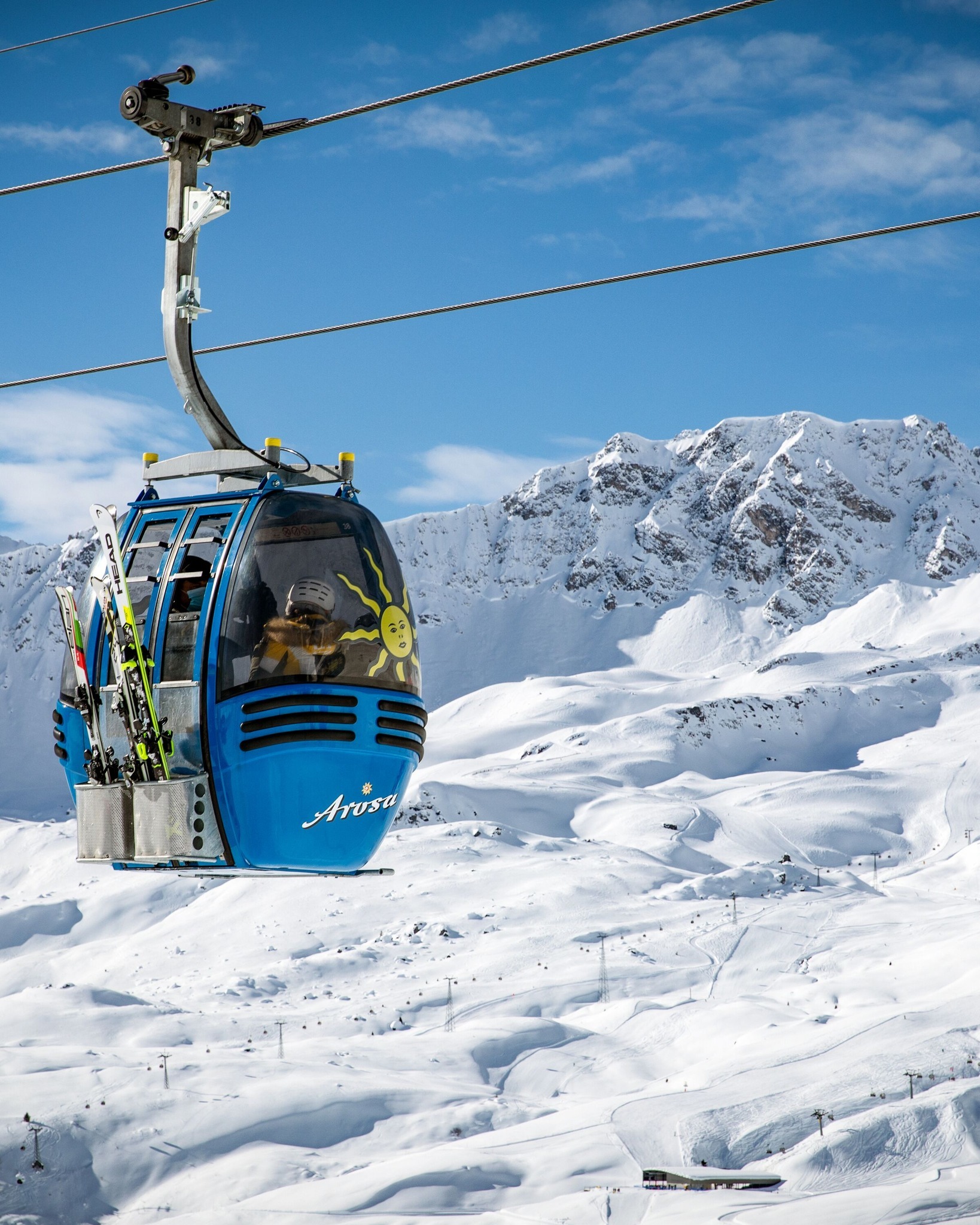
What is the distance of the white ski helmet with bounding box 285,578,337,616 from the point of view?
6840 mm

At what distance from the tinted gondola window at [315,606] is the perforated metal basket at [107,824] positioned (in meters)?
0.73

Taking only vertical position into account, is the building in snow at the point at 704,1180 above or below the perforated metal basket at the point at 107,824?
below

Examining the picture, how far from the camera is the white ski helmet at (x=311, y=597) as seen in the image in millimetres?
6840

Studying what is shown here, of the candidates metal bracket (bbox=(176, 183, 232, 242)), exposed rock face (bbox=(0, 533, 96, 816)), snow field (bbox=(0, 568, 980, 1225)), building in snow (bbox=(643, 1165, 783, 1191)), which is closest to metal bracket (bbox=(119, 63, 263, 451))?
metal bracket (bbox=(176, 183, 232, 242))

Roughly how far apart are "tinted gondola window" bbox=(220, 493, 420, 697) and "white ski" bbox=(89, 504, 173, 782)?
368 millimetres

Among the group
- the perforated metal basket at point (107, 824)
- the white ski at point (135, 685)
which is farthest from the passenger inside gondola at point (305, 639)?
the perforated metal basket at point (107, 824)

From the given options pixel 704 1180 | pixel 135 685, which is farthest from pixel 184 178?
pixel 704 1180

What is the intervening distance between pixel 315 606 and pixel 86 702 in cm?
128

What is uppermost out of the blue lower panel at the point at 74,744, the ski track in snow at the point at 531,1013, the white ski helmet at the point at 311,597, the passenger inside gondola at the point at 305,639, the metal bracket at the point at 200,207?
the metal bracket at the point at 200,207

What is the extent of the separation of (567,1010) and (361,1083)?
12.9m

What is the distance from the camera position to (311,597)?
690cm

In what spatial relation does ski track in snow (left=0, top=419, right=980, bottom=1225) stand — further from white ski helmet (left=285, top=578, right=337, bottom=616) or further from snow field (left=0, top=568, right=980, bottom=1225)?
white ski helmet (left=285, top=578, right=337, bottom=616)

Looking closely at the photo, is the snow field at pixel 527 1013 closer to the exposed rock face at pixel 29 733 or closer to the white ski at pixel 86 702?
the white ski at pixel 86 702

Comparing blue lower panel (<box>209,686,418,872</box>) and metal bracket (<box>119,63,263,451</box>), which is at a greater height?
metal bracket (<box>119,63,263,451</box>)
